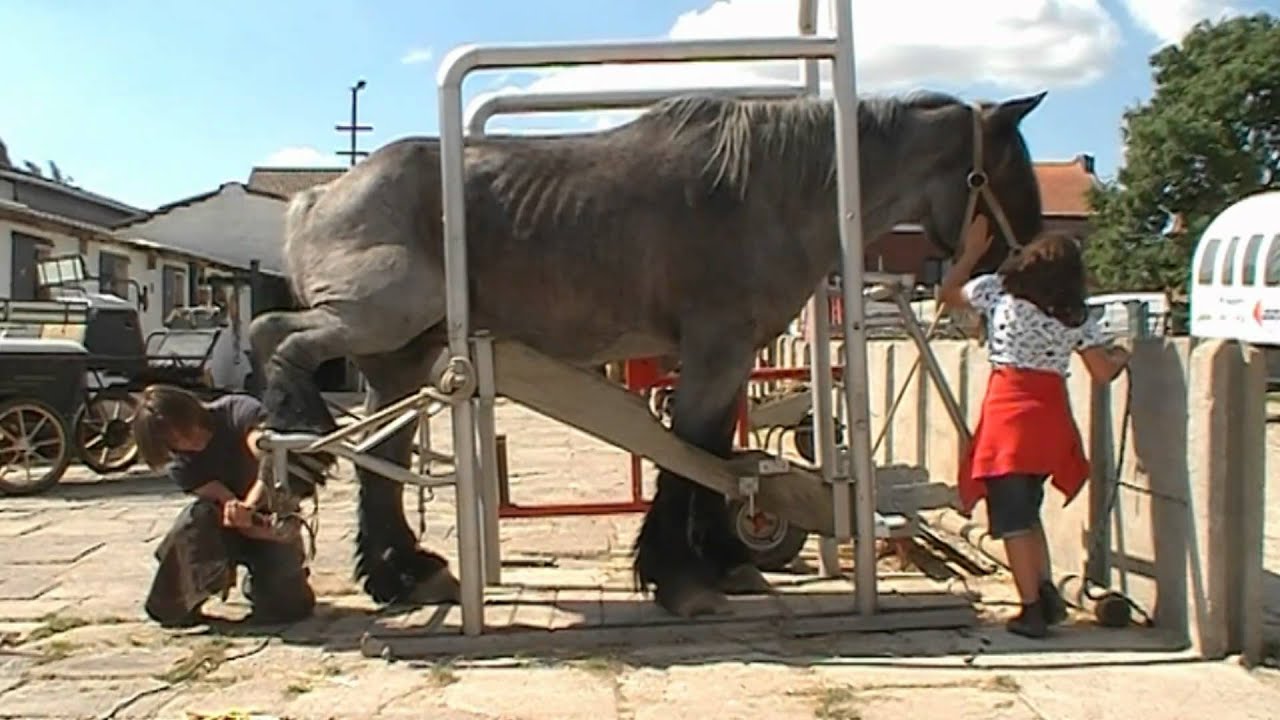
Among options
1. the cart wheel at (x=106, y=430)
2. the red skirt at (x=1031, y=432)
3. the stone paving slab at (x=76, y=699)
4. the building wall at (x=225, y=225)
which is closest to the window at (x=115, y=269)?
the cart wheel at (x=106, y=430)

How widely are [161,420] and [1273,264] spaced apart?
2028 cm

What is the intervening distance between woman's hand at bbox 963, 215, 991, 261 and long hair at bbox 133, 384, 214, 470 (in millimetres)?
3052

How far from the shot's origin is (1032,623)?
5156 mm

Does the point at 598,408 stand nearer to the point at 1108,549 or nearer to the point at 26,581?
the point at 1108,549

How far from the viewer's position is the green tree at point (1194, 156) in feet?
126

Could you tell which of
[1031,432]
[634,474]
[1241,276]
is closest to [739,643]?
[1031,432]

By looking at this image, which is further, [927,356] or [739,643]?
[927,356]

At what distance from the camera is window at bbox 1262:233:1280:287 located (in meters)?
21.9

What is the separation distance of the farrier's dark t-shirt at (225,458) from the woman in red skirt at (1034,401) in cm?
281

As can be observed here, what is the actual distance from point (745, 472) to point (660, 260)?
88 centimetres

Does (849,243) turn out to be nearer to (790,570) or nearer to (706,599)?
(706,599)

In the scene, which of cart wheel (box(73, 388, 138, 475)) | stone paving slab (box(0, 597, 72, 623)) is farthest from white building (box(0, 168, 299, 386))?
stone paving slab (box(0, 597, 72, 623))

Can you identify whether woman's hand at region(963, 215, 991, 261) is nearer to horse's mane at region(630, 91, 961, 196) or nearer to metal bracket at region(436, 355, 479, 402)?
horse's mane at region(630, 91, 961, 196)

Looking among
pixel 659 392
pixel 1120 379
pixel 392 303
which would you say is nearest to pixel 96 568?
pixel 392 303
